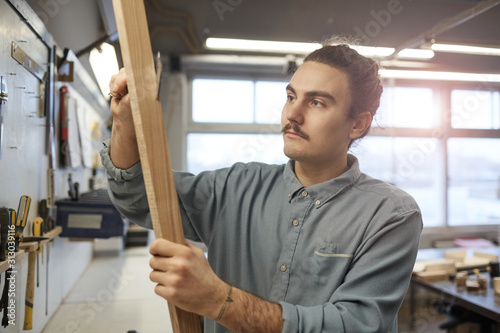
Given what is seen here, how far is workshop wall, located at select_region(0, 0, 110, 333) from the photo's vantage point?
1136mm

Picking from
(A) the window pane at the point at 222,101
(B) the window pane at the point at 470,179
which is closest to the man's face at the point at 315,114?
(A) the window pane at the point at 222,101

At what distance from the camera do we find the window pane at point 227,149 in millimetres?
5289

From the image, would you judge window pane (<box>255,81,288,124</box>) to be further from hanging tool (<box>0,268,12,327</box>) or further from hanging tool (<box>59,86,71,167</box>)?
hanging tool (<box>0,268,12,327</box>)

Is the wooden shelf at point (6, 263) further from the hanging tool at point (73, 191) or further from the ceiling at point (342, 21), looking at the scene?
the ceiling at point (342, 21)

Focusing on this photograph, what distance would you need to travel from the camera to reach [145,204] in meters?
0.89

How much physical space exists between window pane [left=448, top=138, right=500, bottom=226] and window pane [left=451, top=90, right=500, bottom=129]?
9.9 inches

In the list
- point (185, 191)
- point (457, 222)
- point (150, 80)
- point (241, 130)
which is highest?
point (241, 130)

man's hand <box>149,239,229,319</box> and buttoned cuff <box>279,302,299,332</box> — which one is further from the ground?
man's hand <box>149,239,229,319</box>

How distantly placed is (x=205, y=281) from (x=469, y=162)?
18.6ft

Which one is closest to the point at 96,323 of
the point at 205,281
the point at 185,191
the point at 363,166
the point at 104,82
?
the point at 185,191

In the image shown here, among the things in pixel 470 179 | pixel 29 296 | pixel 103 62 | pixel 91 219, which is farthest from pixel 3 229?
pixel 470 179

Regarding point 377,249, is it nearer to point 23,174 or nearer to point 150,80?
point 150,80

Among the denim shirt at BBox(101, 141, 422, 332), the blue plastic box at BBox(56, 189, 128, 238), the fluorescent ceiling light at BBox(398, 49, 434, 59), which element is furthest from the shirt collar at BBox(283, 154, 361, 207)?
the fluorescent ceiling light at BBox(398, 49, 434, 59)

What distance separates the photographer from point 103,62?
2.53 m
